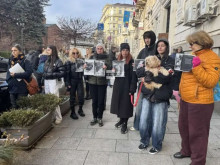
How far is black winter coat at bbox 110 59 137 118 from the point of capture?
436 cm

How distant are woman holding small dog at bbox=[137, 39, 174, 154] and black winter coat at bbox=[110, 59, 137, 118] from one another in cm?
85

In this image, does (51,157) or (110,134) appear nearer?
(51,157)

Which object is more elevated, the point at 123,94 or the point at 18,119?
the point at 123,94

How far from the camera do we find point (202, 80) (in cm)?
266

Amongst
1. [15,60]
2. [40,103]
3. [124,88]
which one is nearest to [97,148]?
[124,88]

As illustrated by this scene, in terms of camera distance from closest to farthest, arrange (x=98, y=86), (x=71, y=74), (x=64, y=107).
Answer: (x=98, y=86)
(x=71, y=74)
(x=64, y=107)

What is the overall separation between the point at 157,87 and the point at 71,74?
2614mm

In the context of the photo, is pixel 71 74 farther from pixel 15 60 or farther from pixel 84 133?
pixel 84 133

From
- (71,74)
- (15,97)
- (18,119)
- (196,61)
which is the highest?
(196,61)

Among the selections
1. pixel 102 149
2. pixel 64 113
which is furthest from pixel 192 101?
pixel 64 113

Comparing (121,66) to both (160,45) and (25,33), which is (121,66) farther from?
(25,33)

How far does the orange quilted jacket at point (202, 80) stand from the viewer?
2650 millimetres

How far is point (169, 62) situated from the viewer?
11.1ft

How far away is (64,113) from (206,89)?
4.13 metres
